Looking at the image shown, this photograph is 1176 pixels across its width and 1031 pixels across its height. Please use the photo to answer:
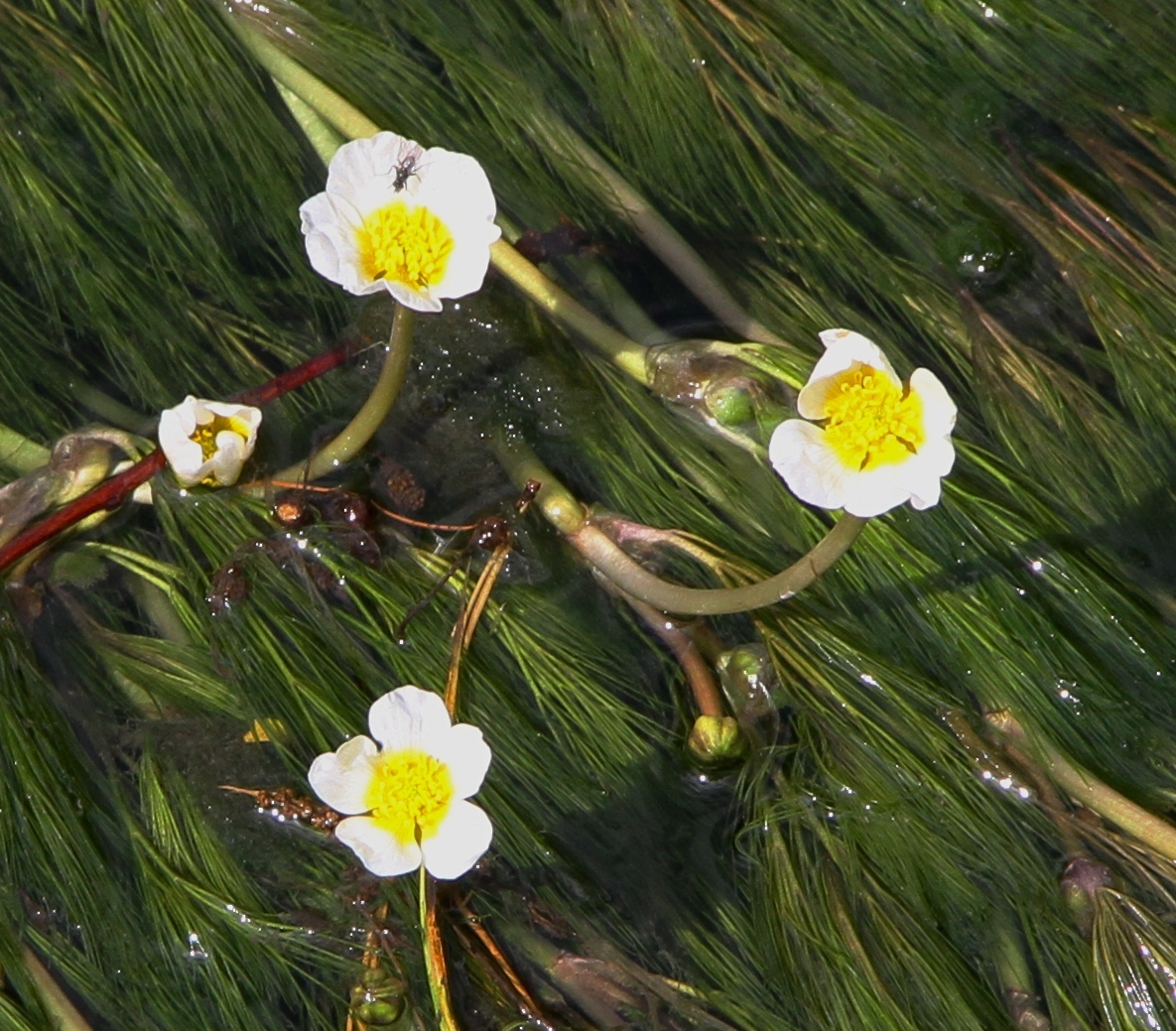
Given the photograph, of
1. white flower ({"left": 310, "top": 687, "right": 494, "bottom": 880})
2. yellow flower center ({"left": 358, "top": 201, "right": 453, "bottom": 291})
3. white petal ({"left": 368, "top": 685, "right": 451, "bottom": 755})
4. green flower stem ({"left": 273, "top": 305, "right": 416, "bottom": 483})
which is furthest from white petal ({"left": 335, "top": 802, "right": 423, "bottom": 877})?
yellow flower center ({"left": 358, "top": 201, "right": 453, "bottom": 291})

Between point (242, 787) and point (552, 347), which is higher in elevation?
point (552, 347)

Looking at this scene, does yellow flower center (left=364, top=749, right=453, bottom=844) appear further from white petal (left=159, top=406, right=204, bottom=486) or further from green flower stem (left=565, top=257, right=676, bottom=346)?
green flower stem (left=565, top=257, right=676, bottom=346)

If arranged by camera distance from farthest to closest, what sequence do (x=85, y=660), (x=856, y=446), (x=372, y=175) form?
1. (x=85, y=660)
2. (x=372, y=175)
3. (x=856, y=446)

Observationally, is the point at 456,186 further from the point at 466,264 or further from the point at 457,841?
the point at 457,841

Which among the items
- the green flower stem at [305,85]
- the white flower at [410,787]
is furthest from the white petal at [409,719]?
the green flower stem at [305,85]

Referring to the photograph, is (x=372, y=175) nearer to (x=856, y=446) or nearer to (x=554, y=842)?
(x=856, y=446)

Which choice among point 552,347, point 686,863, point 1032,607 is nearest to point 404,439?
point 552,347

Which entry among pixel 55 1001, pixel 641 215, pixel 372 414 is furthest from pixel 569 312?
pixel 55 1001
